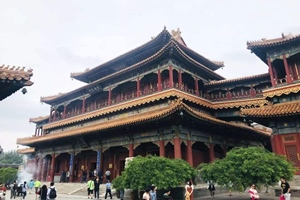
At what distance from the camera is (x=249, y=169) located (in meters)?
10.5

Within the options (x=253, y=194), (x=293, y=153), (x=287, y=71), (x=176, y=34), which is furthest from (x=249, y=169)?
(x=176, y=34)

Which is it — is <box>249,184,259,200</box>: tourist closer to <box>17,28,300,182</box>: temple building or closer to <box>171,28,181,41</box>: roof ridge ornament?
<box>17,28,300,182</box>: temple building

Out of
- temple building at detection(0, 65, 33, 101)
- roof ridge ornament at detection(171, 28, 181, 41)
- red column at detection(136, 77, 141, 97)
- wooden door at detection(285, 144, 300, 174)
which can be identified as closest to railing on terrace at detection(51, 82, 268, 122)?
red column at detection(136, 77, 141, 97)

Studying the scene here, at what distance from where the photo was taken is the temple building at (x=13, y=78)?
6.56 metres

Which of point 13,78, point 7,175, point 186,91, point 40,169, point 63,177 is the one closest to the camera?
point 13,78

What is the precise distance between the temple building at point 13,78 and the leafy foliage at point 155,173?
7420mm

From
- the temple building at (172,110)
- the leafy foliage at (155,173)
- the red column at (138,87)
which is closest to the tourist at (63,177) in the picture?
the temple building at (172,110)

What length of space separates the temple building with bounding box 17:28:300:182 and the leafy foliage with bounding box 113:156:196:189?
343cm

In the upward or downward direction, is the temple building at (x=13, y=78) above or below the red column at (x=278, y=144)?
above

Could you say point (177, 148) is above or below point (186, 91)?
below

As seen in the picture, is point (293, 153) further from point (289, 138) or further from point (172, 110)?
point (172, 110)

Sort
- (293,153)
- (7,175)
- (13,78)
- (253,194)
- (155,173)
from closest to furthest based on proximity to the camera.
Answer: (13,78), (253,194), (155,173), (293,153), (7,175)

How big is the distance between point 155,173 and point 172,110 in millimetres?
4366

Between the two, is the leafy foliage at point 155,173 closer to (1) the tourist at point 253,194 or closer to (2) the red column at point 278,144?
(1) the tourist at point 253,194
